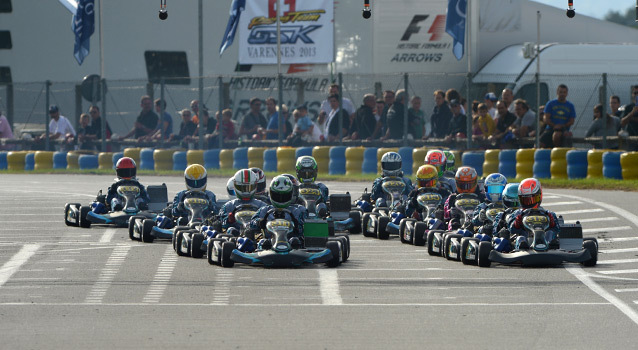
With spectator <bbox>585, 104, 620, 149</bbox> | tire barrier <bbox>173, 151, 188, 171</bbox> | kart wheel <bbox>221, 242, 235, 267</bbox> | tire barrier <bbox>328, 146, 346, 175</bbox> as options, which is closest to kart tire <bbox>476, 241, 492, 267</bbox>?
kart wheel <bbox>221, 242, 235, 267</bbox>

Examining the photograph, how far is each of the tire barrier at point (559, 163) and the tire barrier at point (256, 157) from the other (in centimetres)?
711

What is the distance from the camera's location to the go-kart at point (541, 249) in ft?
43.0

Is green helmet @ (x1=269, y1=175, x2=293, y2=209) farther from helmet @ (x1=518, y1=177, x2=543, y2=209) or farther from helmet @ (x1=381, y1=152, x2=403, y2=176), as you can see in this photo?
helmet @ (x1=381, y1=152, x2=403, y2=176)

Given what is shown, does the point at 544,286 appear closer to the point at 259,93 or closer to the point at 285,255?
the point at 285,255

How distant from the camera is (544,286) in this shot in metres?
11.6

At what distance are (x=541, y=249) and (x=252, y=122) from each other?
17570mm

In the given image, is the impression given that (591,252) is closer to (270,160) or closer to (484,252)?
(484,252)

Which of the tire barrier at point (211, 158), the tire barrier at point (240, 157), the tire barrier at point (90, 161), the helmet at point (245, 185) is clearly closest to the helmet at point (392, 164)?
the helmet at point (245, 185)

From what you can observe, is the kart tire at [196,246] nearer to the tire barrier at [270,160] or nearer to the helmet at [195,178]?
the helmet at [195,178]

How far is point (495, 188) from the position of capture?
15453 mm

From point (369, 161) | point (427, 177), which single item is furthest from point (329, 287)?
point (369, 161)

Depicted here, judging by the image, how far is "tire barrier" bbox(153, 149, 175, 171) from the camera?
30.9m

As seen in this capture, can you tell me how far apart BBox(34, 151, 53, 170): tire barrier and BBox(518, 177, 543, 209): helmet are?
21.2 m

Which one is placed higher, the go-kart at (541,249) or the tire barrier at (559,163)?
the tire barrier at (559,163)
